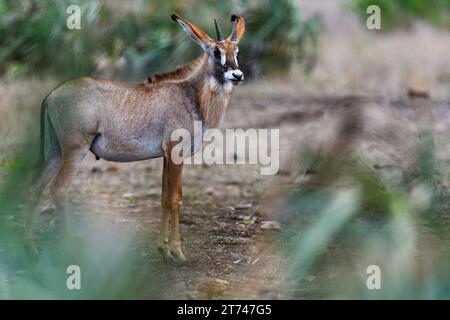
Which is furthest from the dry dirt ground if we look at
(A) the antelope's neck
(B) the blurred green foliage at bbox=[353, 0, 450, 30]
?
(A) the antelope's neck

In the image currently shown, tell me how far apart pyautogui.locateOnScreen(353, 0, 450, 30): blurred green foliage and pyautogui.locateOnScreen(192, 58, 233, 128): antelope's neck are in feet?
21.4

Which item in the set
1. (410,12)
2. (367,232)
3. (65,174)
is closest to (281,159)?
A: (65,174)

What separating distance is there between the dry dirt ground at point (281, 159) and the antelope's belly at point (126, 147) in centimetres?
42

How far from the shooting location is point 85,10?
8.91 metres

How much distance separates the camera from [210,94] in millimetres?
5398

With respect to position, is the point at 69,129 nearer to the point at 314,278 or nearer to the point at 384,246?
the point at 314,278

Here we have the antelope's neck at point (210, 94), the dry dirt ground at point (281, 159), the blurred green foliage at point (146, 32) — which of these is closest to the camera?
the dry dirt ground at point (281, 159)

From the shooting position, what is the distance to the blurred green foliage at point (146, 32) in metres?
9.20

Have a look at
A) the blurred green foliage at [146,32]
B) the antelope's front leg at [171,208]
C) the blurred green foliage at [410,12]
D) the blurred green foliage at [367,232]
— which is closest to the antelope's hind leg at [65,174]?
the antelope's front leg at [171,208]

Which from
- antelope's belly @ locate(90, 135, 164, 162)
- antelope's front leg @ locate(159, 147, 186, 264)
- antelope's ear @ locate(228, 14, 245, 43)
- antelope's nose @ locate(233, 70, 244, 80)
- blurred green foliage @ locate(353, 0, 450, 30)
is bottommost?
antelope's front leg @ locate(159, 147, 186, 264)

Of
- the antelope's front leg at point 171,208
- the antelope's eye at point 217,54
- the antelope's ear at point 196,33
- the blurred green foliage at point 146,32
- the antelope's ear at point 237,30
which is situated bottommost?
the antelope's front leg at point 171,208

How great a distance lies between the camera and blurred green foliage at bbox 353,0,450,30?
11258 mm

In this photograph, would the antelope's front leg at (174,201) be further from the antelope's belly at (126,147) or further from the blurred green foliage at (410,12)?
the blurred green foliage at (410,12)

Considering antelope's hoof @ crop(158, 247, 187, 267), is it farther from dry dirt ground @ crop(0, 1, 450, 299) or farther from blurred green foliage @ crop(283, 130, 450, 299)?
blurred green foliage @ crop(283, 130, 450, 299)
